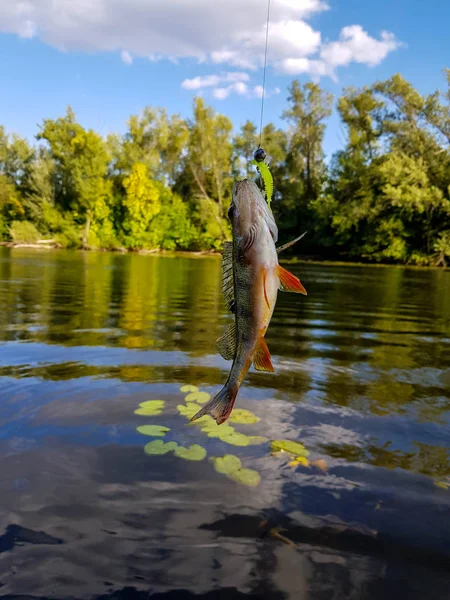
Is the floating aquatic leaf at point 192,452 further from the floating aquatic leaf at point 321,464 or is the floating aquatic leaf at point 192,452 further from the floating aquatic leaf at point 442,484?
the floating aquatic leaf at point 442,484

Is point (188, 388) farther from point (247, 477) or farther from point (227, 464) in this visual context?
point (247, 477)

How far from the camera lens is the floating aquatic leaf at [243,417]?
5234 mm

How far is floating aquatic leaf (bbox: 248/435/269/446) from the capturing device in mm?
4709

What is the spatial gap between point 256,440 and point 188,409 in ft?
3.14

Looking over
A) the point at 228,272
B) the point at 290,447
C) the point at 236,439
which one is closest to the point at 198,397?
the point at 236,439

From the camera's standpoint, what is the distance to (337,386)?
6781mm

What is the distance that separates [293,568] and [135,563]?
0.99m

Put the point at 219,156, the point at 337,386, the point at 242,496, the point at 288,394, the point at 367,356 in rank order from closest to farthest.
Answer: the point at 242,496 < the point at 288,394 < the point at 337,386 < the point at 367,356 < the point at 219,156

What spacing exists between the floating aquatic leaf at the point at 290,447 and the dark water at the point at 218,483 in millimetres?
72

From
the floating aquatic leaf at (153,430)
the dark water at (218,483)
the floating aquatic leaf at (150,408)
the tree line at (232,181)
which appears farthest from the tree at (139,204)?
the floating aquatic leaf at (153,430)

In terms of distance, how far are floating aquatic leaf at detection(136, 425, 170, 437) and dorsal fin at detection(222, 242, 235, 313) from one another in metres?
2.66

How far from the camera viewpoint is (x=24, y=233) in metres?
66.8

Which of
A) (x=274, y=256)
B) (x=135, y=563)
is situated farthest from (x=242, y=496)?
(x=274, y=256)

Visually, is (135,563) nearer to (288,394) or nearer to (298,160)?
(288,394)
